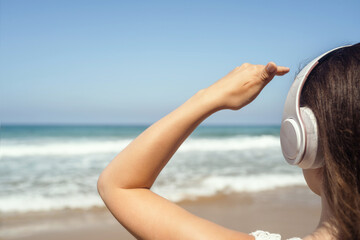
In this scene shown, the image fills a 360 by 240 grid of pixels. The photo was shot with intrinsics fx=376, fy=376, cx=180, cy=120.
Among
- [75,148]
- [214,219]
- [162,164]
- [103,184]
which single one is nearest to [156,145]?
[162,164]

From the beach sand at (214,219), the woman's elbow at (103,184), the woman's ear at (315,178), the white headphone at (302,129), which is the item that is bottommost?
the beach sand at (214,219)

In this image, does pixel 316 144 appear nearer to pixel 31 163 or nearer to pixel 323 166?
pixel 323 166

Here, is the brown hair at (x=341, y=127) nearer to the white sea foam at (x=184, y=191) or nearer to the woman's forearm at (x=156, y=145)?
the woman's forearm at (x=156, y=145)

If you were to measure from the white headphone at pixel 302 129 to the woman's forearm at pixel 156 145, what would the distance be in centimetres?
22

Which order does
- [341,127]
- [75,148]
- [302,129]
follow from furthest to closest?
[75,148] < [302,129] < [341,127]

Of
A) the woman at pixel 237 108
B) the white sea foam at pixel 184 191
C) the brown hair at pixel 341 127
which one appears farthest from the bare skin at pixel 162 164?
the white sea foam at pixel 184 191

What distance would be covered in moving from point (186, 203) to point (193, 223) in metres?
4.86

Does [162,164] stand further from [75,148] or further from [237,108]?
[75,148]

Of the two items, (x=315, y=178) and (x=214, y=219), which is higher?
(x=315, y=178)

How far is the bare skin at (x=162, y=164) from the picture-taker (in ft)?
3.54

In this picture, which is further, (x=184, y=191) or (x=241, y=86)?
(x=184, y=191)

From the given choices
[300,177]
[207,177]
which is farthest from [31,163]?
[300,177]

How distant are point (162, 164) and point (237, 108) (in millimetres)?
296

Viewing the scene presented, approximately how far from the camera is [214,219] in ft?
16.8
